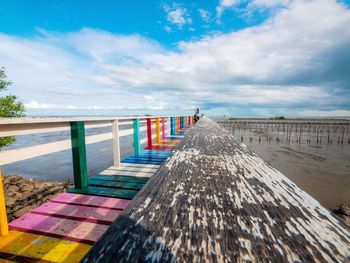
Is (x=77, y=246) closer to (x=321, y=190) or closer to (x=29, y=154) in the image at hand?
(x=29, y=154)

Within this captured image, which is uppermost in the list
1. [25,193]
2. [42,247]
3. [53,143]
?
[53,143]

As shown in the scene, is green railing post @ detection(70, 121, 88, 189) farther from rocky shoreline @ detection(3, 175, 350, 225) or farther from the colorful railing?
rocky shoreline @ detection(3, 175, 350, 225)

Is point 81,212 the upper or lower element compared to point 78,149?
lower

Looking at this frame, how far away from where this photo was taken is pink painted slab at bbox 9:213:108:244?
5.60ft

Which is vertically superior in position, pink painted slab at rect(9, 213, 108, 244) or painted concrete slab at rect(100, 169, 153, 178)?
painted concrete slab at rect(100, 169, 153, 178)

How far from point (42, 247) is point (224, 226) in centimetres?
185

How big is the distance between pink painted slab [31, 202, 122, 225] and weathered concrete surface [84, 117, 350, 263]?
159 centimetres

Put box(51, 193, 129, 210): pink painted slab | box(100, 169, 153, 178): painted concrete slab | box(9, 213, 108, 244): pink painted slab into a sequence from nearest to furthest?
1. box(9, 213, 108, 244): pink painted slab
2. box(51, 193, 129, 210): pink painted slab
3. box(100, 169, 153, 178): painted concrete slab

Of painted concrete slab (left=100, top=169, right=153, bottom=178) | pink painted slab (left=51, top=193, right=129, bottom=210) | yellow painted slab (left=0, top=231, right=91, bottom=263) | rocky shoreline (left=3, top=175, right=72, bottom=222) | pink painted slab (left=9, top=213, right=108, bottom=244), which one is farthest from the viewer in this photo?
rocky shoreline (left=3, top=175, right=72, bottom=222)

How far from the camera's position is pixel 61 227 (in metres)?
1.85

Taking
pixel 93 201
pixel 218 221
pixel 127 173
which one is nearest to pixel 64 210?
pixel 93 201

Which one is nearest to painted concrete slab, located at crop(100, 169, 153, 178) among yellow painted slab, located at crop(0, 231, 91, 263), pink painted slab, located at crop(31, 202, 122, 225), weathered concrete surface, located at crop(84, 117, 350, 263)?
pink painted slab, located at crop(31, 202, 122, 225)

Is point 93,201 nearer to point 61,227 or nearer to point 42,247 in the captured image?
point 61,227

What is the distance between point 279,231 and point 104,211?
2149 mm
